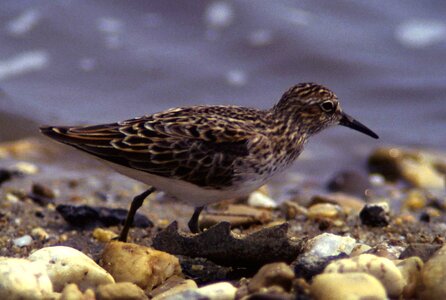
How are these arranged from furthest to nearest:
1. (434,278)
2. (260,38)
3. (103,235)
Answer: (260,38) → (103,235) → (434,278)

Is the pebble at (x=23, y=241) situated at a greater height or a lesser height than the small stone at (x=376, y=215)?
lesser

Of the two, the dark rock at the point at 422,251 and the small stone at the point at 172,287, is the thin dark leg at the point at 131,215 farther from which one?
the dark rock at the point at 422,251

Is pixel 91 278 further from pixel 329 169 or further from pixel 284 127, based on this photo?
pixel 329 169

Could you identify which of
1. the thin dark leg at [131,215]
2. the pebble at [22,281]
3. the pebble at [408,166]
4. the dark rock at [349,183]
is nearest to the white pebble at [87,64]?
the pebble at [408,166]

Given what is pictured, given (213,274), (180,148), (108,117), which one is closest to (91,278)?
(213,274)

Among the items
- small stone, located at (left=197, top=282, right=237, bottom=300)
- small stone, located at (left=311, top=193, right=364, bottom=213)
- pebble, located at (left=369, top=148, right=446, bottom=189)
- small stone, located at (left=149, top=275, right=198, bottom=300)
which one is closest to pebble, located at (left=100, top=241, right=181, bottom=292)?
small stone, located at (left=149, top=275, right=198, bottom=300)

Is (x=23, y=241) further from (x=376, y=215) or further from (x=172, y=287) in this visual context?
(x=376, y=215)

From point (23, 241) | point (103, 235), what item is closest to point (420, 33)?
point (103, 235)
